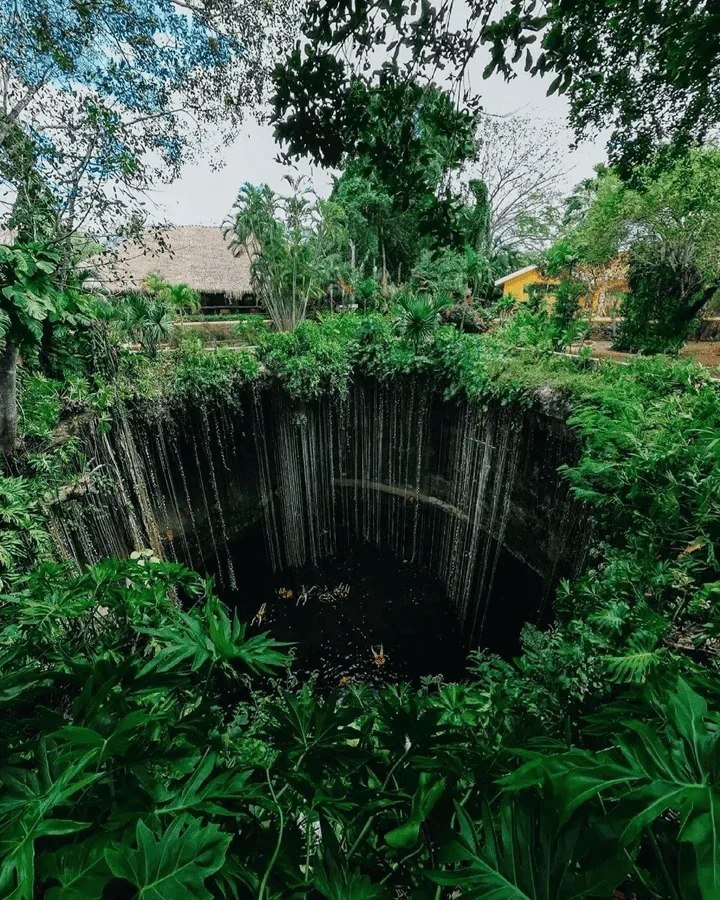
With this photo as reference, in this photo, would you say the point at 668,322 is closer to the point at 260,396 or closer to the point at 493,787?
the point at 260,396

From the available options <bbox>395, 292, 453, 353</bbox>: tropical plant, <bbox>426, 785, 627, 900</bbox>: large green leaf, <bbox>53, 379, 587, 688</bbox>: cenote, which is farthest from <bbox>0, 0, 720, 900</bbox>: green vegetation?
<bbox>395, 292, 453, 353</bbox>: tropical plant

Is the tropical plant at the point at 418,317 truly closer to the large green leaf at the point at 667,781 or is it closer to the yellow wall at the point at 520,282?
the large green leaf at the point at 667,781

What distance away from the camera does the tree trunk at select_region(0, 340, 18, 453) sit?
3812 mm

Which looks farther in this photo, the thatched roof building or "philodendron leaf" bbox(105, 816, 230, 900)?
the thatched roof building

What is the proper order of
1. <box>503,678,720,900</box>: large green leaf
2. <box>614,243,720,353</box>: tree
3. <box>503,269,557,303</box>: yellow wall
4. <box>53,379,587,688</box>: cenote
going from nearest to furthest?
<box>503,678,720,900</box>: large green leaf
<box>53,379,587,688</box>: cenote
<box>614,243,720,353</box>: tree
<box>503,269,557,303</box>: yellow wall

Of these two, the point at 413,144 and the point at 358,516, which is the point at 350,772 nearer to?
the point at 413,144

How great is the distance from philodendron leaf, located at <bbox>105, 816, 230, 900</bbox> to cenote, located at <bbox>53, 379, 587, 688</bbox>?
429cm

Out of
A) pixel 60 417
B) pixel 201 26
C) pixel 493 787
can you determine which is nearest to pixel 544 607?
pixel 493 787

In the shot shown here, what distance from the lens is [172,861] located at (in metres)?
0.79

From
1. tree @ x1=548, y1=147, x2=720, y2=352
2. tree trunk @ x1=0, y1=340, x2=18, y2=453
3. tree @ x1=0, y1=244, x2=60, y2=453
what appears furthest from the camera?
tree @ x1=548, y1=147, x2=720, y2=352

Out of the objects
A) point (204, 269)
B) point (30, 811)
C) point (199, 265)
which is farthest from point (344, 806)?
point (199, 265)

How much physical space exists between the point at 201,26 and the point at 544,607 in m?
9.25

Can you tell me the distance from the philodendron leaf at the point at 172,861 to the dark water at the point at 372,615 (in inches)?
219

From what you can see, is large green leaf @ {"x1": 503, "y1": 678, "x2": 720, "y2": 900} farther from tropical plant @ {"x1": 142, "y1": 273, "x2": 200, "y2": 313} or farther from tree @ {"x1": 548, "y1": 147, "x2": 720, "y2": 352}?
tropical plant @ {"x1": 142, "y1": 273, "x2": 200, "y2": 313}
